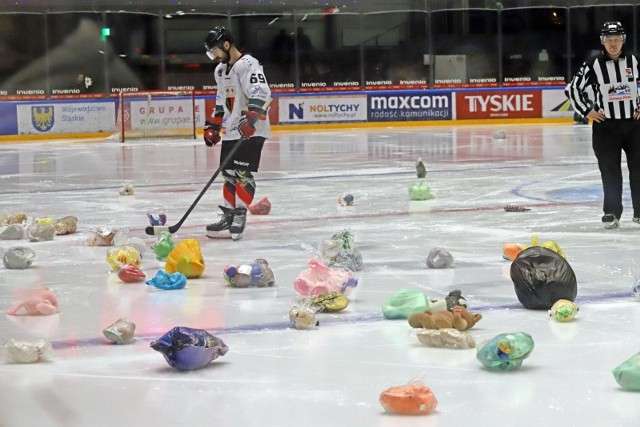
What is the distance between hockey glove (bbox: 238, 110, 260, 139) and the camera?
8.09 meters

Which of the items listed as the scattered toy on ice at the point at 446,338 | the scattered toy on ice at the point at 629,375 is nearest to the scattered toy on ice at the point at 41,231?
the scattered toy on ice at the point at 446,338

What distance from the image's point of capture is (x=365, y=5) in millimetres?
27688

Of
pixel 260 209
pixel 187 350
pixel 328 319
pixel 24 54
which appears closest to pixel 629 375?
pixel 187 350

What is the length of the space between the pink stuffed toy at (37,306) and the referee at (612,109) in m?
4.08

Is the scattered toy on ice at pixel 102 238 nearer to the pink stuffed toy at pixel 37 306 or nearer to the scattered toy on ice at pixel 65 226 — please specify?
the scattered toy on ice at pixel 65 226

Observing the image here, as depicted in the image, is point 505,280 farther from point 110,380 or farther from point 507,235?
point 110,380

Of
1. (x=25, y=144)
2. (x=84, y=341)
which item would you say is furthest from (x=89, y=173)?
(x=84, y=341)

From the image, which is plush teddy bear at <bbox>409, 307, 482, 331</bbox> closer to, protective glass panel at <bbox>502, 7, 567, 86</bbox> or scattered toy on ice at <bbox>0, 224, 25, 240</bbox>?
scattered toy on ice at <bbox>0, 224, 25, 240</bbox>

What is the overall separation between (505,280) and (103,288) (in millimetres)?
2036

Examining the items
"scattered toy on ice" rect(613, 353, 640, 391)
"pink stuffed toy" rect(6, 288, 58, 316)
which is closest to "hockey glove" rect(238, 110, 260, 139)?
"pink stuffed toy" rect(6, 288, 58, 316)

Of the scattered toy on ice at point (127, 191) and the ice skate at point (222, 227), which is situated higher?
the scattered toy on ice at point (127, 191)

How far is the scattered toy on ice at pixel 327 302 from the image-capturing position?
17.2 feet

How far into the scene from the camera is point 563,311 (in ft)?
16.1

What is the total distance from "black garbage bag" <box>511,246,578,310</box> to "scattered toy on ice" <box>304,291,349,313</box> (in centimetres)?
Answer: 78
